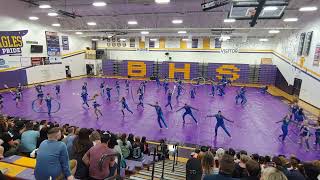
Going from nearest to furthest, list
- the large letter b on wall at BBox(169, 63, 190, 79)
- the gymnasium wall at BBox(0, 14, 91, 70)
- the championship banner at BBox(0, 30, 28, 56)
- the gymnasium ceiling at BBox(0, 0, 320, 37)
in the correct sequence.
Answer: the gymnasium ceiling at BBox(0, 0, 320, 37)
the championship banner at BBox(0, 30, 28, 56)
the gymnasium wall at BBox(0, 14, 91, 70)
the large letter b on wall at BBox(169, 63, 190, 79)

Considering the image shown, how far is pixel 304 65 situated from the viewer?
19172 mm

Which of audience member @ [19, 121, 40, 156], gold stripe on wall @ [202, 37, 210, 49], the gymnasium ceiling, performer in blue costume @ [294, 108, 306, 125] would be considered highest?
the gymnasium ceiling

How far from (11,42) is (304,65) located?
27.6 meters

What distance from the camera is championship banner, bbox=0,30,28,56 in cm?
2138

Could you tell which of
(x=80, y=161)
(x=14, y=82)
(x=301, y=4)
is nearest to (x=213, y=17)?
(x=301, y=4)

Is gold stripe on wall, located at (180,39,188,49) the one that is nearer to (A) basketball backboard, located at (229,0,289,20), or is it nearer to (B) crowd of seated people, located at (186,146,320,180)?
(A) basketball backboard, located at (229,0,289,20)

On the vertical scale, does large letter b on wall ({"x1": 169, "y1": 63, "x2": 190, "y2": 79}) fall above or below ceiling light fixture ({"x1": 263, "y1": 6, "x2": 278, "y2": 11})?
below

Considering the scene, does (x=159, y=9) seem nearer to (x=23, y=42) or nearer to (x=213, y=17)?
(x=213, y=17)

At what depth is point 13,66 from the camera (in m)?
22.8

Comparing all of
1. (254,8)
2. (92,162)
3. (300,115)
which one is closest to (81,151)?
(92,162)

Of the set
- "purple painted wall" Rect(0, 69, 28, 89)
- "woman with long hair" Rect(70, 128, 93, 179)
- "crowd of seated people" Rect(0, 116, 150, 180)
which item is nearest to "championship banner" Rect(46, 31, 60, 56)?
"purple painted wall" Rect(0, 69, 28, 89)

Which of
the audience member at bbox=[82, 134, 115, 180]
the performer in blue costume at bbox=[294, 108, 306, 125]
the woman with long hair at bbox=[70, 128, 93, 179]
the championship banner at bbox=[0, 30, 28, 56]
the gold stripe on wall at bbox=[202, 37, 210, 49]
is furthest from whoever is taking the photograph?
the gold stripe on wall at bbox=[202, 37, 210, 49]

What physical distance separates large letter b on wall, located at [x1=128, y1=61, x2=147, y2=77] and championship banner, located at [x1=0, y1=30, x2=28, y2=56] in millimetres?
14556

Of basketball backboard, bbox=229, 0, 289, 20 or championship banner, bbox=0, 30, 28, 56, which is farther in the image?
championship banner, bbox=0, 30, 28, 56
